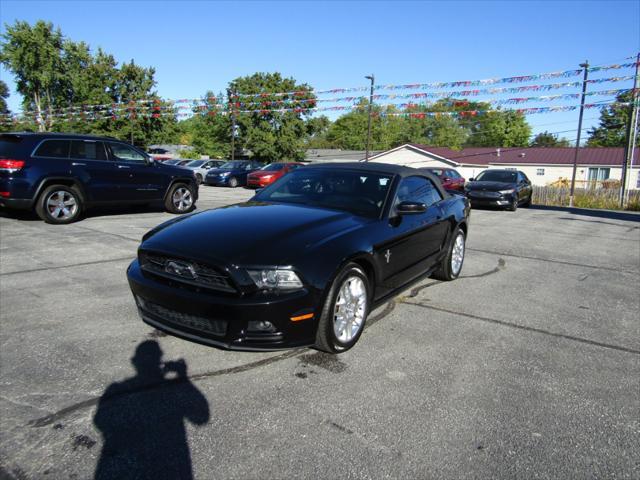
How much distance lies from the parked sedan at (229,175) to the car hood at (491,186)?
43.6ft

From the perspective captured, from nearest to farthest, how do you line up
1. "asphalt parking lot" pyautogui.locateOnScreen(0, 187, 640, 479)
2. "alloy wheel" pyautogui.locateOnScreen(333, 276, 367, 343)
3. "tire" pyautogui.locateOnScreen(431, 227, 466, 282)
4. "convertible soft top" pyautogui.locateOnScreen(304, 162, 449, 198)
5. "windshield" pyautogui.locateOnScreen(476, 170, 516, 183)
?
"asphalt parking lot" pyautogui.locateOnScreen(0, 187, 640, 479), "alloy wheel" pyautogui.locateOnScreen(333, 276, 367, 343), "convertible soft top" pyautogui.locateOnScreen(304, 162, 449, 198), "tire" pyautogui.locateOnScreen(431, 227, 466, 282), "windshield" pyautogui.locateOnScreen(476, 170, 516, 183)

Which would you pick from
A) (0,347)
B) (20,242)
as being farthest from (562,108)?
(0,347)

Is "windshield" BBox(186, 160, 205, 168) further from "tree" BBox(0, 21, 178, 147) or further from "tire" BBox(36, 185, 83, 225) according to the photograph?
"tree" BBox(0, 21, 178, 147)

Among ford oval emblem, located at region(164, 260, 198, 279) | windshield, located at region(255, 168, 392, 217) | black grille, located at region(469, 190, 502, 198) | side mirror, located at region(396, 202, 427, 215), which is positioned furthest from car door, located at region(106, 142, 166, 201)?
black grille, located at region(469, 190, 502, 198)

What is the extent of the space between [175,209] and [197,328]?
8.63 m

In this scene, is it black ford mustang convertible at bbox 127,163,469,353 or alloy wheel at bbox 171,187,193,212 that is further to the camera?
alloy wheel at bbox 171,187,193,212

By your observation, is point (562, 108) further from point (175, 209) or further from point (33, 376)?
point (33, 376)

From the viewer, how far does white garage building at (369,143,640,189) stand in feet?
148

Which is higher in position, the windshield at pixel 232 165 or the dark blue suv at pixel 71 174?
the windshield at pixel 232 165

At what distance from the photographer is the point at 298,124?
178 ft

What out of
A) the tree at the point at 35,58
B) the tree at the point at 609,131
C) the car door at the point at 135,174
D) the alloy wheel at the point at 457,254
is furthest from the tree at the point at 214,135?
the tree at the point at 609,131

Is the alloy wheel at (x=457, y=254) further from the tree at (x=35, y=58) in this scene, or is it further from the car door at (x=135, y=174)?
the tree at (x=35, y=58)

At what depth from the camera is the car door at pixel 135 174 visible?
9.81 metres

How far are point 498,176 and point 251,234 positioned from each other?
16247mm
